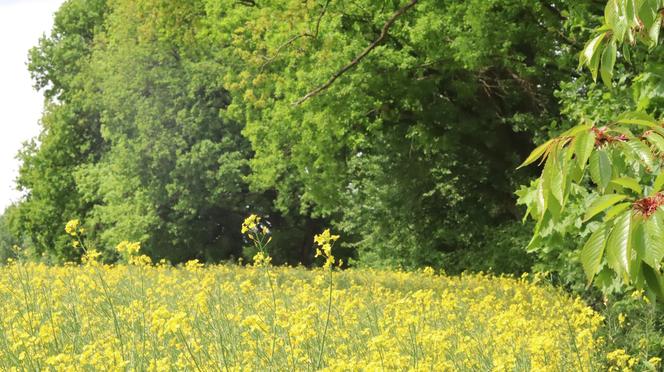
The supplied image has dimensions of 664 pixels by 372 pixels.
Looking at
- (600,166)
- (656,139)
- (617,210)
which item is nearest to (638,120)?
(656,139)

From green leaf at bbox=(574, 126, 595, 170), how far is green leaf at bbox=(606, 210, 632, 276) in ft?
0.59

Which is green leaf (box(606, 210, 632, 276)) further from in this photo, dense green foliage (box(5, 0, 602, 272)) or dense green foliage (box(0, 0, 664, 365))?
dense green foliage (box(5, 0, 602, 272))

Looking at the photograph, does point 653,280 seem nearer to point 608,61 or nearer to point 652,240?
point 652,240

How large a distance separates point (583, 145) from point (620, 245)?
0.29 m

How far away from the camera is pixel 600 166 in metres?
2.46

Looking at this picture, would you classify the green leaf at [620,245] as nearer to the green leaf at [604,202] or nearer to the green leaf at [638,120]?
the green leaf at [604,202]

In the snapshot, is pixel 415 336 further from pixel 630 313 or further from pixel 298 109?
pixel 298 109

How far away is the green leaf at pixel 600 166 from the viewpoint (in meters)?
2.44

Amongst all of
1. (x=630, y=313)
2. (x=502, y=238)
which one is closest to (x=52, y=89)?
(x=502, y=238)

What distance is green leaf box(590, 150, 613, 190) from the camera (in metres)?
2.44

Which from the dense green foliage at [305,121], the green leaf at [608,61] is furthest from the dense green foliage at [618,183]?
the dense green foliage at [305,121]

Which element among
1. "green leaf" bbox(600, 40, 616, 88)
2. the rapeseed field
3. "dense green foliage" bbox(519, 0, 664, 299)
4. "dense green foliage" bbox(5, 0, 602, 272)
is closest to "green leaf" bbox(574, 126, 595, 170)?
"dense green foliage" bbox(519, 0, 664, 299)

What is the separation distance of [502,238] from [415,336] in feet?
45.5

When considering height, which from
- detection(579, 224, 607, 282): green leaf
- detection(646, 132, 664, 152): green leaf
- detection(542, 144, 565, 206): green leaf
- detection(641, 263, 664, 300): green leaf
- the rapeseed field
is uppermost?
detection(646, 132, 664, 152): green leaf
